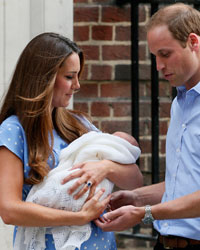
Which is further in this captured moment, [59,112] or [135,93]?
[135,93]

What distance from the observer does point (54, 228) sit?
→ 2514mm

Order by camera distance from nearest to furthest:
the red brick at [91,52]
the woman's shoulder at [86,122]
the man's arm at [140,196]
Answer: the man's arm at [140,196] < the woman's shoulder at [86,122] < the red brick at [91,52]

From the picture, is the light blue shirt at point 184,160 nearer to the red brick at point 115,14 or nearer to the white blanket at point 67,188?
the white blanket at point 67,188

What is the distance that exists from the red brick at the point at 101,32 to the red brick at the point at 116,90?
0.29m

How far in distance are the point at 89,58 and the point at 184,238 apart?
65.9 inches

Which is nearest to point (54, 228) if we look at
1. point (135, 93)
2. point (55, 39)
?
point (55, 39)

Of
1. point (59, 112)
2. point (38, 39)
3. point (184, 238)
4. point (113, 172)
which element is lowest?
point (184, 238)

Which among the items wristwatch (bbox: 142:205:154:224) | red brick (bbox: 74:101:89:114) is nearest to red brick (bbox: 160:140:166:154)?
red brick (bbox: 74:101:89:114)

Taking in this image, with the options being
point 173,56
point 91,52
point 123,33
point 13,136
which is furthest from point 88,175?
point 123,33

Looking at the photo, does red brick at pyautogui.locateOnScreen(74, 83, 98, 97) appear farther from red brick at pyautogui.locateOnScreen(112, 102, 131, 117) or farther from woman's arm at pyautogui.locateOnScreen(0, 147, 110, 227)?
woman's arm at pyautogui.locateOnScreen(0, 147, 110, 227)

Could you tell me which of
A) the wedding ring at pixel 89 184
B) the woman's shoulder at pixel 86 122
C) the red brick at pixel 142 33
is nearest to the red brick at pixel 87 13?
the red brick at pixel 142 33

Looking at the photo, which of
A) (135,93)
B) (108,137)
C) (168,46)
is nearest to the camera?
(168,46)

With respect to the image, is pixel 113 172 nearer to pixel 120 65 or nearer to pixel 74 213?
pixel 74 213

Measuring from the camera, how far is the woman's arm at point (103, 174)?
248 centimetres
